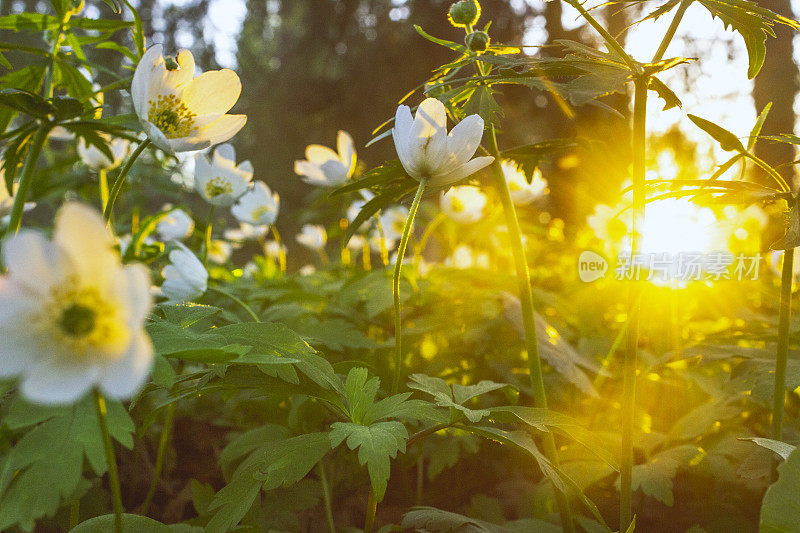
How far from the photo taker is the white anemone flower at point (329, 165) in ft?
5.89

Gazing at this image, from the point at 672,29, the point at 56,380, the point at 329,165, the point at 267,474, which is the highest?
the point at 672,29

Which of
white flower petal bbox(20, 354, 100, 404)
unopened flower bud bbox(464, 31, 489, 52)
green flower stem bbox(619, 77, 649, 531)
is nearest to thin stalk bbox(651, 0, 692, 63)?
green flower stem bbox(619, 77, 649, 531)

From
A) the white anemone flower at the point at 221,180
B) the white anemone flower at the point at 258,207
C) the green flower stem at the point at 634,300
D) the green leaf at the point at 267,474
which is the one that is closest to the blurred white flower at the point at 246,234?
the white anemone flower at the point at 258,207

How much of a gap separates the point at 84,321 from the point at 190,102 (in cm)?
58

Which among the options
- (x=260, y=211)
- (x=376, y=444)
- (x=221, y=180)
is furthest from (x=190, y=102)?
(x=260, y=211)

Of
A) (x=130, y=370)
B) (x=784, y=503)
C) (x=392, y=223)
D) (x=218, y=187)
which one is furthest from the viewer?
(x=392, y=223)

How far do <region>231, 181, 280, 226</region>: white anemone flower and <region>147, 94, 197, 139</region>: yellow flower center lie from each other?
129cm

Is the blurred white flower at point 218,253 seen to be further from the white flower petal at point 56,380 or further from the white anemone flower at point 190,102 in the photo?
the white flower petal at point 56,380

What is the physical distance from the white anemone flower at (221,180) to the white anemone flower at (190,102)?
0.72m

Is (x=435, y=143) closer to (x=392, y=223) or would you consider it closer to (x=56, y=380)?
(x=56, y=380)

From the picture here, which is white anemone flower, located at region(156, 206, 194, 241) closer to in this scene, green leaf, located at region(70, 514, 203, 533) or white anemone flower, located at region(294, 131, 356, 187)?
white anemone flower, located at region(294, 131, 356, 187)

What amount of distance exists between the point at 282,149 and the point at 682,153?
18.3ft

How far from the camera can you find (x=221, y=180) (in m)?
1.75

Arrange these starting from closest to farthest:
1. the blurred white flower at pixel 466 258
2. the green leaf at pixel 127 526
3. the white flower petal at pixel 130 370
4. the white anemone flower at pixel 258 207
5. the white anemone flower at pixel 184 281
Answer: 1. the white flower petal at pixel 130 370
2. the green leaf at pixel 127 526
3. the white anemone flower at pixel 184 281
4. the white anemone flower at pixel 258 207
5. the blurred white flower at pixel 466 258
